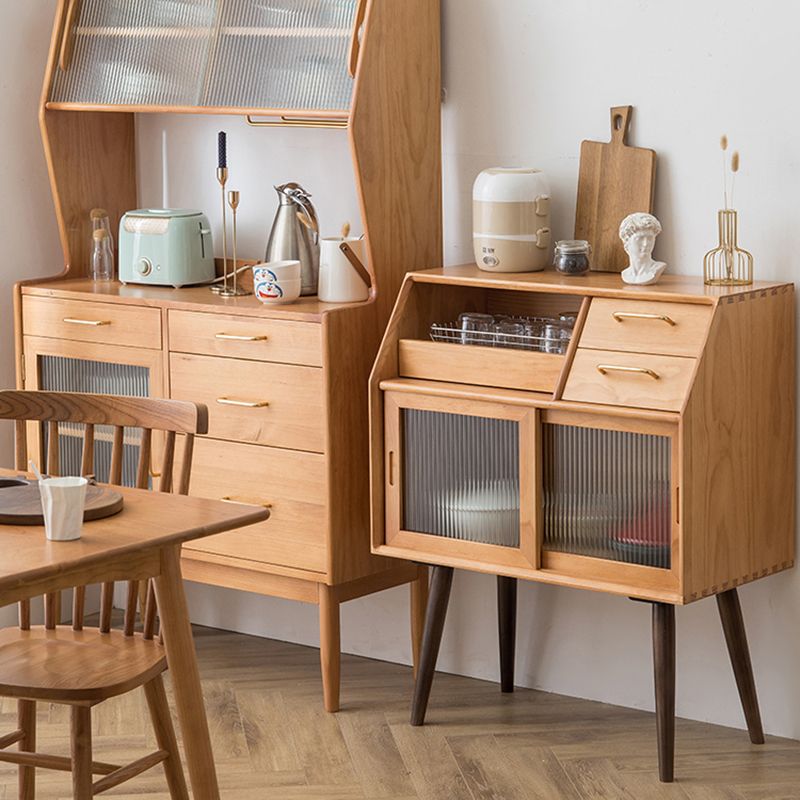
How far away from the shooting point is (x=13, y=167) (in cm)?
448

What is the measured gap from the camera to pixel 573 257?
3.63 metres

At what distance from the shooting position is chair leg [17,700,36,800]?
3.01 m

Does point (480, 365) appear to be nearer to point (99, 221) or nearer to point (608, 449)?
point (608, 449)

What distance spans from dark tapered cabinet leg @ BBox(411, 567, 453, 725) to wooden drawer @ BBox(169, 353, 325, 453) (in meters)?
0.43

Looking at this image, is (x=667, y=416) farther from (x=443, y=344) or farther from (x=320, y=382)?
(x=320, y=382)

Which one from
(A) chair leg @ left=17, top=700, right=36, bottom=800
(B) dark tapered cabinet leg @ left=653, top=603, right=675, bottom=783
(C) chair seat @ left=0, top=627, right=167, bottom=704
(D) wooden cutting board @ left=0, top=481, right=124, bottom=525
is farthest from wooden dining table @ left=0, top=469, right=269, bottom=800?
(B) dark tapered cabinet leg @ left=653, top=603, right=675, bottom=783

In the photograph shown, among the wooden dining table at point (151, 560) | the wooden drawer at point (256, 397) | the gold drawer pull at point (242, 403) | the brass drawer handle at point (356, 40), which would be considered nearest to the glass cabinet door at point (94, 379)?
the wooden drawer at point (256, 397)

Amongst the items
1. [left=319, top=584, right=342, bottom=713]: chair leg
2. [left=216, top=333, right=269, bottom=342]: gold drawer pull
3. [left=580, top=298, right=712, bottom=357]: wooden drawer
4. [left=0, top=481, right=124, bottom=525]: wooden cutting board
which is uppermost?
[left=580, top=298, right=712, bottom=357]: wooden drawer

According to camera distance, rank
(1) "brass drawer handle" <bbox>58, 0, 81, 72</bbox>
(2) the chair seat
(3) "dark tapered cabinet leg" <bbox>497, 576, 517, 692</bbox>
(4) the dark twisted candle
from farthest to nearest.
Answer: (1) "brass drawer handle" <bbox>58, 0, 81, 72</bbox> → (4) the dark twisted candle → (3) "dark tapered cabinet leg" <bbox>497, 576, 517, 692</bbox> → (2) the chair seat

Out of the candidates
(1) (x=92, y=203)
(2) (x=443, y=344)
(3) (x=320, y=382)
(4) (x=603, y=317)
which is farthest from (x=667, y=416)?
(1) (x=92, y=203)

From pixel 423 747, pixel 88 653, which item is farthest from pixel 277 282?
pixel 88 653

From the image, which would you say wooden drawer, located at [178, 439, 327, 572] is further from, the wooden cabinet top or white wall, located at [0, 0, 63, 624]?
white wall, located at [0, 0, 63, 624]

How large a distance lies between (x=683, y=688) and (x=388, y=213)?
1385 mm

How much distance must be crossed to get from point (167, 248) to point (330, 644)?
1173 mm
